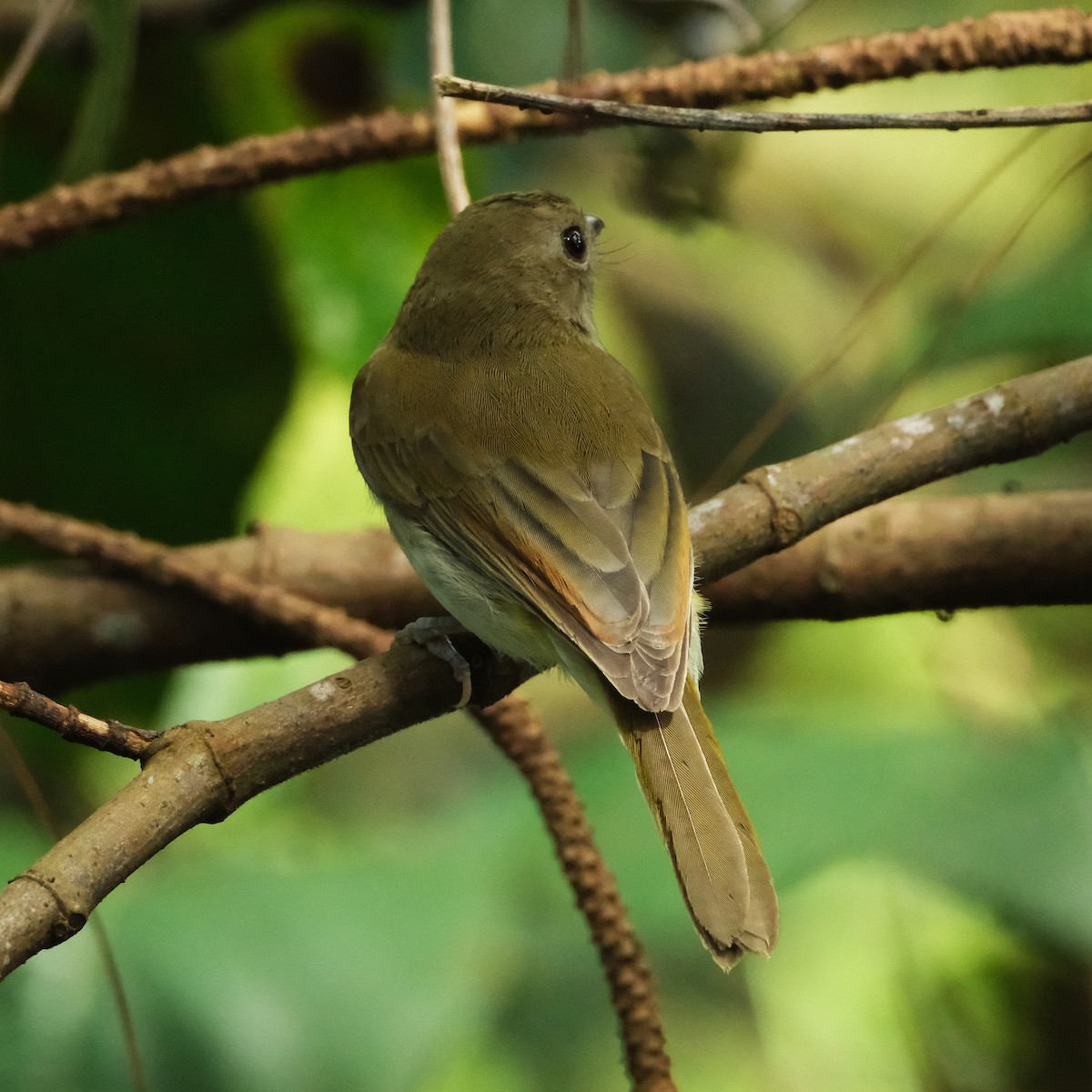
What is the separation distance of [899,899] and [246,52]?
267cm

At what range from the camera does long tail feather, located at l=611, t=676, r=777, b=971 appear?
1594mm

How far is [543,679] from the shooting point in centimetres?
457

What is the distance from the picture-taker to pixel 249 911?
8.58ft

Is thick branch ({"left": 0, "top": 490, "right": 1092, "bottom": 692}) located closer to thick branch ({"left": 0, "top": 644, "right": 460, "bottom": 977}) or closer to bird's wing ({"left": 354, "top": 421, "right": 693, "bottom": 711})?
bird's wing ({"left": 354, "top": 421, "right": 693, "bottom": 711})

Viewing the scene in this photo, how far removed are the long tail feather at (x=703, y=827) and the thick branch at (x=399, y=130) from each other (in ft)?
3.35

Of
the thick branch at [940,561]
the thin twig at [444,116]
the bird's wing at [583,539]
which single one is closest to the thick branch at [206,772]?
the bird's wing at [583,539]

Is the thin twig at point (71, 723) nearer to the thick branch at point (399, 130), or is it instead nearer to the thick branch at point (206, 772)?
the thick branch at point (206, 772)

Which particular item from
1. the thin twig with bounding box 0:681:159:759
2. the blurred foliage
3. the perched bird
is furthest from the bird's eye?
the thin twig with bounding box 0:681:159:759

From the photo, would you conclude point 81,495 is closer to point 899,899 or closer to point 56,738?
point 56,738

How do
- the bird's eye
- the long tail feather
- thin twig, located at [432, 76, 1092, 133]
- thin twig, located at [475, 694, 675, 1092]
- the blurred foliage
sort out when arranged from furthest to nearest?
the bird's eye → the blurred foliage → thin twig, located at [475, 694, 675, 1092] → the long tail feather → thin twig, located at [432, 76, 1092, 133]

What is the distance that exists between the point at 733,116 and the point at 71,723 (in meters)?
0.92

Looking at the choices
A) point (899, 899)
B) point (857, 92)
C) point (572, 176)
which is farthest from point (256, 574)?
point (857, 92)

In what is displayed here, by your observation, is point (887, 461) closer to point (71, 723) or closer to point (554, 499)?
point (554, 499)

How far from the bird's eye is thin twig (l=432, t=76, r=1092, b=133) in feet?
4.13
